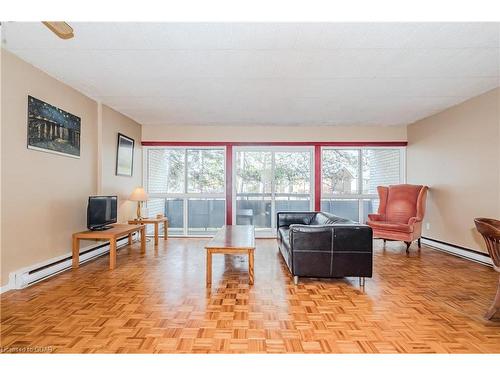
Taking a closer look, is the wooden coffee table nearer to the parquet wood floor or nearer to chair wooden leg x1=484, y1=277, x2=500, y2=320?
the parquet wood floor

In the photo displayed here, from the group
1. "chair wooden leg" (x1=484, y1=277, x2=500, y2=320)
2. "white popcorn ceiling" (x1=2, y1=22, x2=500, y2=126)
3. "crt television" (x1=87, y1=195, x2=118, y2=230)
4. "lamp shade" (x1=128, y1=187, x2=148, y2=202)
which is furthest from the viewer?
"lamp shade" (x1=128, y1=187, x2=148, y2=202)

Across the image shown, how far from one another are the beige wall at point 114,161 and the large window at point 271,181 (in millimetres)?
2230

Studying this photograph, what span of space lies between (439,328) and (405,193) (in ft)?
12.6

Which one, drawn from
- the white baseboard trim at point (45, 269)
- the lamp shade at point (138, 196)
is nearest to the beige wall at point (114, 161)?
the lamp shade at point (138, 196)

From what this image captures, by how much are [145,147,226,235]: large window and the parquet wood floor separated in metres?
2.67

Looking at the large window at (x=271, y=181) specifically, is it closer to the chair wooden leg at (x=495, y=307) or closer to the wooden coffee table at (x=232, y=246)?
the wooden coffee table at (x=232, y=246)

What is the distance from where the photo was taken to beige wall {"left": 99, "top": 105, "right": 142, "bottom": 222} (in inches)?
199

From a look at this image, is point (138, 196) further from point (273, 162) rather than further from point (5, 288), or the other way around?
point (273, 162)

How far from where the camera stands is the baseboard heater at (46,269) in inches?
125

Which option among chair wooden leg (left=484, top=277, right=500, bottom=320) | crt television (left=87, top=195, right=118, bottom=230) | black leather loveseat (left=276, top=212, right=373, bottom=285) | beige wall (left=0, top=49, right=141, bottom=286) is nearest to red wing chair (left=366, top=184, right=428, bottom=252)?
black leather loveseat (left=276, top=212, right=373, bottom=285)

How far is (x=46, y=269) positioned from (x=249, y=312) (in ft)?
8.91

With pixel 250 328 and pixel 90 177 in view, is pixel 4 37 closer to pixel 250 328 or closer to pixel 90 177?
pixel 90 177

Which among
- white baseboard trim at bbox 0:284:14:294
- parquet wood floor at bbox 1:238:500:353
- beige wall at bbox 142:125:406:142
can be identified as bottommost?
parquet wood floor at bbox 1:238:500:353
